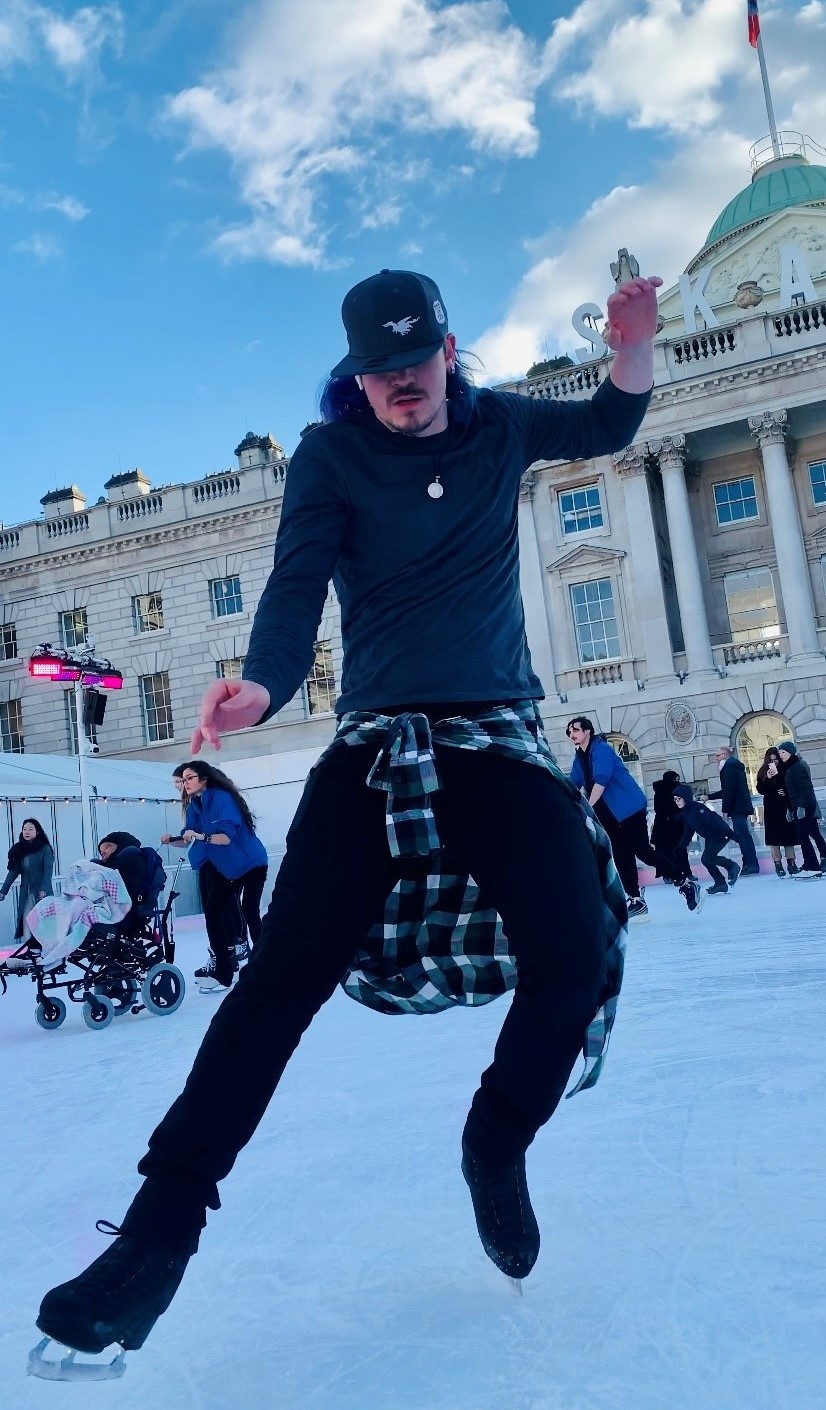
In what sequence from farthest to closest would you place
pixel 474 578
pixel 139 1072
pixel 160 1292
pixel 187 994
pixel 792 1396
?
1. pixel 187 994
2. pixel 139 1072
3. pixel 474 578
4. pixel 160 1292
5. pixel 792 1396

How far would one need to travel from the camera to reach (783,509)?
28.2 meters

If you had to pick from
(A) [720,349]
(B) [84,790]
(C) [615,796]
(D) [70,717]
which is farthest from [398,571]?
(D) [70,717]

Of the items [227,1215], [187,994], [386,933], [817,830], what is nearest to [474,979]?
[386,933]

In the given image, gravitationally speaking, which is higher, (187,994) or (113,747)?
(113,747)

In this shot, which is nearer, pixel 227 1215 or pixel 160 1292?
pixel 160 1292

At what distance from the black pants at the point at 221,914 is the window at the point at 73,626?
26654 mm

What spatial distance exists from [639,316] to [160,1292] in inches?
71.5

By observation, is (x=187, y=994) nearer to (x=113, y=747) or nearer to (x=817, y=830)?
(x=817, y=830)

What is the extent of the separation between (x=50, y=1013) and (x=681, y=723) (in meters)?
21.4

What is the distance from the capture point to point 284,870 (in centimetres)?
182

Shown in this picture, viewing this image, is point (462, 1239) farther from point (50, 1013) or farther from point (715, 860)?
point (715, 860)

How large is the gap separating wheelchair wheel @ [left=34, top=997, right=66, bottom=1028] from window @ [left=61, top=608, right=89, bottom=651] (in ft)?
88.4

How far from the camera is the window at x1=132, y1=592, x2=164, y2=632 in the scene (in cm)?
3281

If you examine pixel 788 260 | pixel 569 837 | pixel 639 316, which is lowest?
pixel 569 837
